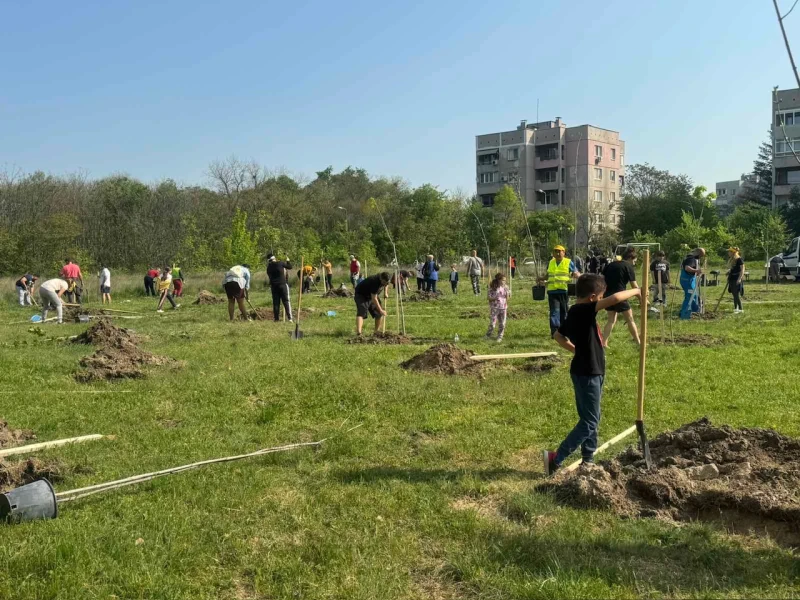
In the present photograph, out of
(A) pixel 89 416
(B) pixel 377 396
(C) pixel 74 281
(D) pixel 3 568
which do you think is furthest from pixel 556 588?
(C) pixel 74 281

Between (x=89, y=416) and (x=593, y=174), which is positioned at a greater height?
(x=593, y=174)

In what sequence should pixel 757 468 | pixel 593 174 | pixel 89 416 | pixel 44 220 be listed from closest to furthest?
pixel 757 468
pixel 89 416
pixel 44 220
pixel 593 174

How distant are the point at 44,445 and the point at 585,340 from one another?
498 centimetres

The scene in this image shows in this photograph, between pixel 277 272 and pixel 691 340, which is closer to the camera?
pixel 691 340

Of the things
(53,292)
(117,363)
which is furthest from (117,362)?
(53,292)

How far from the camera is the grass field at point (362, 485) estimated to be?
382cm

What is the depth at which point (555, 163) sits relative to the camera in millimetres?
76688

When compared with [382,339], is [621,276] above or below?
above

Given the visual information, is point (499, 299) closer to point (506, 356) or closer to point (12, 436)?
point (506, 356)

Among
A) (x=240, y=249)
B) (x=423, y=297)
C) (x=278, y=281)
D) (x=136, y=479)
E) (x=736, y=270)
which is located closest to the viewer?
(x=136, y=479)

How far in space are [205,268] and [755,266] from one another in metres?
34.8

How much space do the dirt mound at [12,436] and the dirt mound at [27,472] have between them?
942mm

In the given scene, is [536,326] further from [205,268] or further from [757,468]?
[205,268]

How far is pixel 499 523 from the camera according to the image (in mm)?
4535
